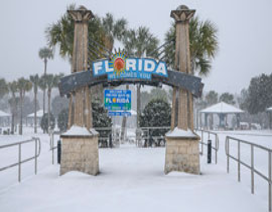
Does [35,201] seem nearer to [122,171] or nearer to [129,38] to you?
[122,171]

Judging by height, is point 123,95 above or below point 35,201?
above

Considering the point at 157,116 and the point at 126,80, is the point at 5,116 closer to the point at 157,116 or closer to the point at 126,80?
the point at 157,116

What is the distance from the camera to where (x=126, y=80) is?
9.26 m

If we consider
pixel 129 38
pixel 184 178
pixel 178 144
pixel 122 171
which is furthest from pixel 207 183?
pixel 129 38

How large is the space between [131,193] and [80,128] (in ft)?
10.4

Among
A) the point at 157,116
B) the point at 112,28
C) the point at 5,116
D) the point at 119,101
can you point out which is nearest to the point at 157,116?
the point at 157,116

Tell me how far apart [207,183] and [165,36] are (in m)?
11.9

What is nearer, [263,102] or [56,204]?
[56,204]

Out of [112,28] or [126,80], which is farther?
[112,28]

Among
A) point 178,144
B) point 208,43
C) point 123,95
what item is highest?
point 208,43

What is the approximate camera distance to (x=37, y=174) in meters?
9.29

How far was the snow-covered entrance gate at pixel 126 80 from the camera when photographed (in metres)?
8.78

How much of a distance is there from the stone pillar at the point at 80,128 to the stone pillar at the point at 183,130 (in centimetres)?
250

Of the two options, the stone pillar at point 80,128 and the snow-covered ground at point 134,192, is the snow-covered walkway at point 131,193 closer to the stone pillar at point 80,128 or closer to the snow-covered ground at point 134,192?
the snow-covered ground at point 134,192
